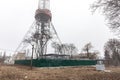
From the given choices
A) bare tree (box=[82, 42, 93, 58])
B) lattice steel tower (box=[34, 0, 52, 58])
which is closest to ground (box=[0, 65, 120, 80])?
lattice steel tower (box=[34, 0, 52, 58])

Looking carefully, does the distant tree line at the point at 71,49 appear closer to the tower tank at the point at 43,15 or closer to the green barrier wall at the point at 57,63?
the tower tank at the point at 43,15

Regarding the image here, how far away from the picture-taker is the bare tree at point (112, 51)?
4843 cm

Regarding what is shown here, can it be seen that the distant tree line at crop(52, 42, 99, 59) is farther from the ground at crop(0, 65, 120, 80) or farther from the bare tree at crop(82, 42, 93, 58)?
the ground at crop(0, 65, 120, 80)

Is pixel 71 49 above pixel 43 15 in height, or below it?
below

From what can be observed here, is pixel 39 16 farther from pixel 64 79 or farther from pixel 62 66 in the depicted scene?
pixel 64 79

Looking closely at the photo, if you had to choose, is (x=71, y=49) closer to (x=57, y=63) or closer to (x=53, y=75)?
(x=57, y=63)

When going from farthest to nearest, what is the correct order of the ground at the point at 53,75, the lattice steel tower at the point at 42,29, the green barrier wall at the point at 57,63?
the lattice steel tower at the point at 42,29 → the green barrier wall at the point at 57,63 → the ground at the point at 53,75

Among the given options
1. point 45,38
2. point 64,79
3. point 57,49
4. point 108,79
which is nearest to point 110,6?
point 108,79

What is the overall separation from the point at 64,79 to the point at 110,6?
6704 mm

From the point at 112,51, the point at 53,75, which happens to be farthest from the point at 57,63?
the point at 112,51

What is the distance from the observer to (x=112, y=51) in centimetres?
5197

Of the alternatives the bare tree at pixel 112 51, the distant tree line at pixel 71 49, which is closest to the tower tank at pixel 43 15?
the distant tree line at pixel 71 49

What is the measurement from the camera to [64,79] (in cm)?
1142

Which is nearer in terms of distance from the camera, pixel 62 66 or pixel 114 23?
pixel 114 23
